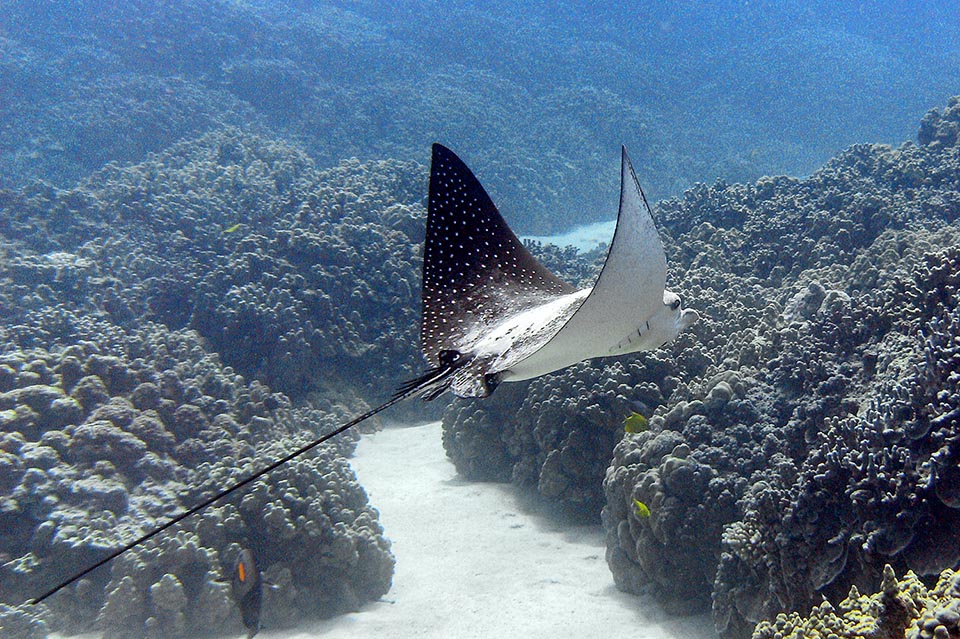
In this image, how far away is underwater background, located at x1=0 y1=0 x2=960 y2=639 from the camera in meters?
3.39

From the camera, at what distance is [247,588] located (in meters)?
4.81

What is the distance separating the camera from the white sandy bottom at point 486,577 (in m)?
4.24

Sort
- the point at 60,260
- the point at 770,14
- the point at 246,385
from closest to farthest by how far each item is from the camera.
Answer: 1. the point at 246,385
2. the point at 60,260
3. the point at 770,14

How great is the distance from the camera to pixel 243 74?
82.4ft

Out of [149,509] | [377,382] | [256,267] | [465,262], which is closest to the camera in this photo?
[465,262]

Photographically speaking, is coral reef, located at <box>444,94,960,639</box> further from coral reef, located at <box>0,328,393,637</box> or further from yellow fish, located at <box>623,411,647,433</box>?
coral reef, located at <box>0,328,393,637</box>

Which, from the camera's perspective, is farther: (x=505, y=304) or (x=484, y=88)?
(x=484, y=88)

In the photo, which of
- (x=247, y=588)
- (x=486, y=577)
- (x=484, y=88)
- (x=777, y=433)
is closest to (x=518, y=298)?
(x=777, y=433)

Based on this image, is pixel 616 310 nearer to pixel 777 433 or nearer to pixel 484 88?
pixel 777 433

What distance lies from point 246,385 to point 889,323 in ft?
27.0

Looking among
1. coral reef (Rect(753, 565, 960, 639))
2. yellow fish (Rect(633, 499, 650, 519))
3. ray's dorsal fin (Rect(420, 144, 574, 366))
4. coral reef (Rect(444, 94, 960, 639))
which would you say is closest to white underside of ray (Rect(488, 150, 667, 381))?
ray's dorsal fin (Rect(420, 144, 574, 366))

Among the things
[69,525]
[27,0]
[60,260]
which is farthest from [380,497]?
[27,0]

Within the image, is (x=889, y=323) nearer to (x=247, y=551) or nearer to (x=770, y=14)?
(x=247, y=551)

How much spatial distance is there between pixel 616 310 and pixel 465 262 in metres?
1.68
